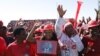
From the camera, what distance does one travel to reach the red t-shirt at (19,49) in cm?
856

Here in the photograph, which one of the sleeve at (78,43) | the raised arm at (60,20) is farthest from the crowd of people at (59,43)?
the raised arm at (60,20)

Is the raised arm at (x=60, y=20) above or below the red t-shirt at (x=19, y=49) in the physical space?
above

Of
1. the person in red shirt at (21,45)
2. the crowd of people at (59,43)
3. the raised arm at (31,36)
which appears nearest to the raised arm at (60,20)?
the crowd of people at (59,43)

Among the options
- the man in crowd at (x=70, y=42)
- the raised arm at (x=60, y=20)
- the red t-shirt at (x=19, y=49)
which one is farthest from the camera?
the raised arm at (x=60, y=20)

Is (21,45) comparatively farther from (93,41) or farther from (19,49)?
(93,41)

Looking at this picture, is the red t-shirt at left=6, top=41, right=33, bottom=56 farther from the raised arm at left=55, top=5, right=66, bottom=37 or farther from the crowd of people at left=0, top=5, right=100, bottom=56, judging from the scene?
the raised arm at left=55, top=5, right=66, bottom=37

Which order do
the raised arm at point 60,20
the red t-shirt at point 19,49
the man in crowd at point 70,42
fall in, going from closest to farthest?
the red t-shirt at point 19,49
the man in crowd at point 70,42
the raised arm at point 60,20

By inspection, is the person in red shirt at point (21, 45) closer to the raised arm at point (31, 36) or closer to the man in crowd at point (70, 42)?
the raised arm at point (31, 36)

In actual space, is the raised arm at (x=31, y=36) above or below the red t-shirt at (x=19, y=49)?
above

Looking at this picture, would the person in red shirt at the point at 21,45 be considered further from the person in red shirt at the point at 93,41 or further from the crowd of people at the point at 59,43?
the person in red shirt at the point at 93,41

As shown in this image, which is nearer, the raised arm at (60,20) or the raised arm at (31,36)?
the raised arm at (31,36)

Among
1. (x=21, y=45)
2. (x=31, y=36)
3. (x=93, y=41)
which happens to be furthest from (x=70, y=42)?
(x=21, y=45)

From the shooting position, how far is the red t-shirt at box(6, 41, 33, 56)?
28.1 ft

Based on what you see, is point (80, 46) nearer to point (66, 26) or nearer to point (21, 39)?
point (66, 26)
